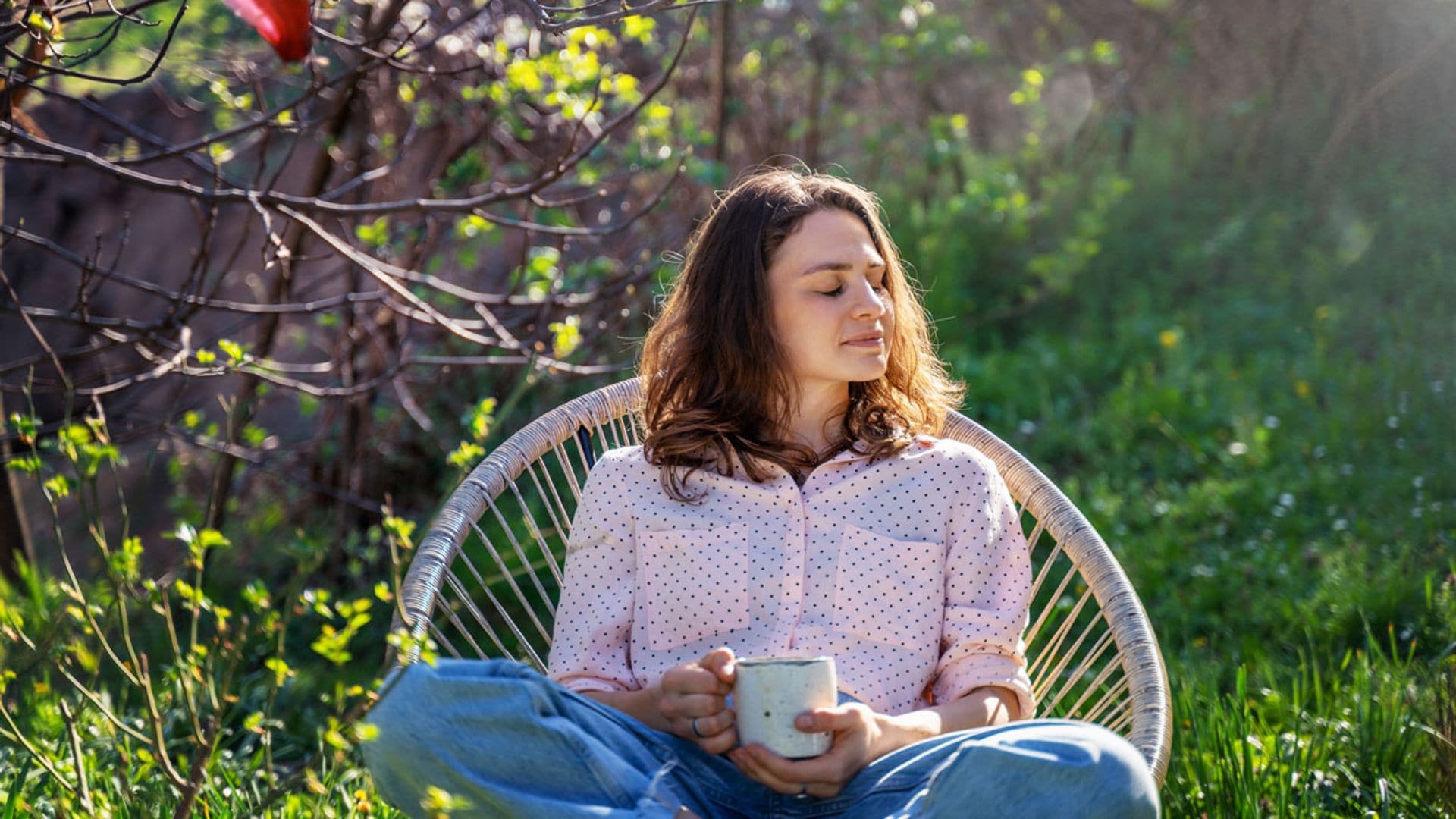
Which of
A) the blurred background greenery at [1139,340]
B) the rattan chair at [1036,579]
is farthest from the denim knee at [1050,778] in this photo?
the blurred background greenery at [1139,340]

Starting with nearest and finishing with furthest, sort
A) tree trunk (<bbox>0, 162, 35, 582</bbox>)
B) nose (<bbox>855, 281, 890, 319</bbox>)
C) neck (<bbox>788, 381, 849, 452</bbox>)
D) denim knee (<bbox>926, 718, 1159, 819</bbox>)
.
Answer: denim knee (<bbox>926, 718, 1159, 819</bbox>) < nose (<bbox>855, 281, 890, 319</bbox>) < neck (<bbox>788, 381, 849, 452</bbox>) < tree trunk (<bbox>0, 162, 35, 582</bbox>)

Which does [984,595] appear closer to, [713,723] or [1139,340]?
[713,723]

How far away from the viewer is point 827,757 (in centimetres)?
142

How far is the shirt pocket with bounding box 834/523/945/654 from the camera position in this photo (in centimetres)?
170

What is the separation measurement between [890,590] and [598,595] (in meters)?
0.40

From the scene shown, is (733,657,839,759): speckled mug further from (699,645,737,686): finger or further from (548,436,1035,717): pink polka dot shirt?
(548,436,1035,717): pink polka dot shirt

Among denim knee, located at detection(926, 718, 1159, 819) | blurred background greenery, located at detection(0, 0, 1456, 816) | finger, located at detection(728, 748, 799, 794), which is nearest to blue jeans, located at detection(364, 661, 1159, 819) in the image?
denim knee, located at detection(926, 718, 1159, 819)

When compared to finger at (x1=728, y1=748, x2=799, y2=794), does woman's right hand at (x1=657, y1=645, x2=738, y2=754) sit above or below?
above

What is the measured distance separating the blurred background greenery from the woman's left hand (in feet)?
1.59

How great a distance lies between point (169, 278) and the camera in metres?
4.78

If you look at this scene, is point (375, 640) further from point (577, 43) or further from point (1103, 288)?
point (1103, 288)

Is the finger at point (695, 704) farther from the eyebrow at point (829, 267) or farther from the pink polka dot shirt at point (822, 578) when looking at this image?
the eyebrow at point (829, 267)

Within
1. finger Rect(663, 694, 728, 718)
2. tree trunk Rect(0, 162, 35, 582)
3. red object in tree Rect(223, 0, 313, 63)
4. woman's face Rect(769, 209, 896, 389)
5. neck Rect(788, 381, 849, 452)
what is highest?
red object in tree Rect(223, 0, 313, 63)

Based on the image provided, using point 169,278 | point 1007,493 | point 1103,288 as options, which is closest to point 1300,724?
point 1007,493
